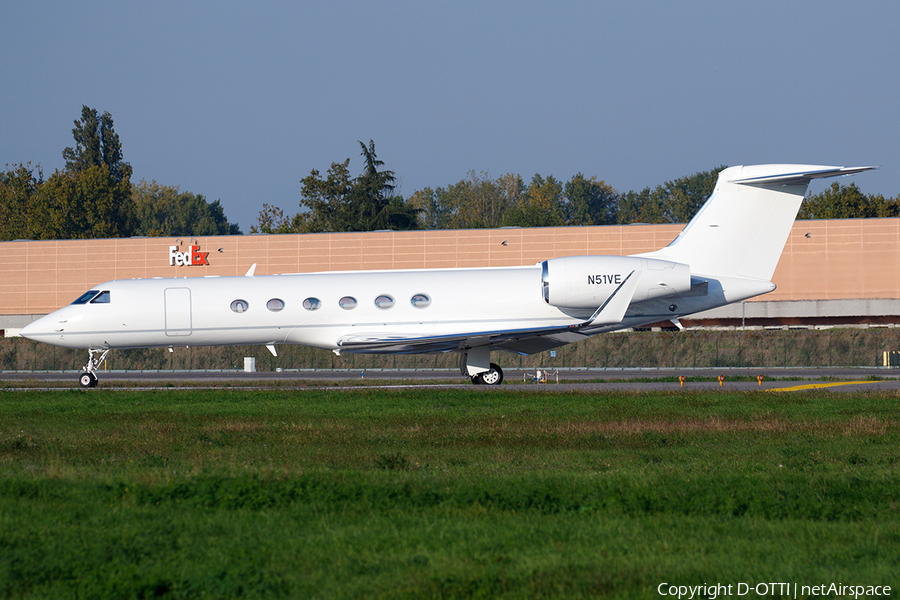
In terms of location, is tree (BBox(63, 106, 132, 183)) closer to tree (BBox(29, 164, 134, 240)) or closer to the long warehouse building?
tree (BBox(29, 164, 134, 240))

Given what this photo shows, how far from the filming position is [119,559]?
22.4ft

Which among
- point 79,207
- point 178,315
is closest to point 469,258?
point 178,315

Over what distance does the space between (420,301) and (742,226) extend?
31.1ft

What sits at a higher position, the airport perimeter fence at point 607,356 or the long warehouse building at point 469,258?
the long warehouse building at point 469,258

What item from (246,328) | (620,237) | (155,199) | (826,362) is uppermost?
(155,199)

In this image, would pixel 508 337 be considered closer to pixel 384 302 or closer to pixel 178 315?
pixel 384 302

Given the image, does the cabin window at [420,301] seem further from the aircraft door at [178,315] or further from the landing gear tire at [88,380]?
the landing gear tire at [88,380]

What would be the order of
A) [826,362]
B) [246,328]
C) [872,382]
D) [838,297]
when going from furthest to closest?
[838,297], [826,362], [872,382], [246,328]

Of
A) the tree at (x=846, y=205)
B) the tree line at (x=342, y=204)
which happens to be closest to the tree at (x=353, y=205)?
the tree line at (x=342, y=204)

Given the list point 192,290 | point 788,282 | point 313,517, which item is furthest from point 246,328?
point 788,282

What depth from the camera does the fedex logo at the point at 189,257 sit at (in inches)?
2633

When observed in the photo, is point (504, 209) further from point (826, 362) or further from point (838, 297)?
point (826, 362)

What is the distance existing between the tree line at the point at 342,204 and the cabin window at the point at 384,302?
65279 millimetres

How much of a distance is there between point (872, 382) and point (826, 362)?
1577 cm
